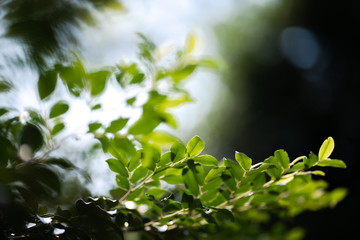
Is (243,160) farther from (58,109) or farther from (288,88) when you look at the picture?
(288,88)

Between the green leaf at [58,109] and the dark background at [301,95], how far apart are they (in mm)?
2434

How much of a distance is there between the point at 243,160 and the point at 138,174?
6.1 inches

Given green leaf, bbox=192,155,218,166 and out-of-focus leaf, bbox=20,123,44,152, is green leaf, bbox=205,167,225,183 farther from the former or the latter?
out-of-focus leaf, bbox=20,123,44,152

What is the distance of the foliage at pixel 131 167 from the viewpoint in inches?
13.9

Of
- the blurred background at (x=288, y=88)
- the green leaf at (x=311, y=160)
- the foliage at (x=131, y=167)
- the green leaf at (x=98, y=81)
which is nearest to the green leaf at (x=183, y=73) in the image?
the foliage at (x=131, y=167)

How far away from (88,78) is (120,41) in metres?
1.08

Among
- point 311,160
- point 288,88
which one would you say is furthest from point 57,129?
point 288,88

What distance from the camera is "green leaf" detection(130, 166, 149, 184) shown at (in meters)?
0.43

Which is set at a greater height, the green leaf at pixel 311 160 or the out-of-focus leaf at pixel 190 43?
the out-of-focus leaf at pixel 190 43

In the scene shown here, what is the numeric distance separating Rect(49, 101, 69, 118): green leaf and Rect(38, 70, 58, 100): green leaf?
0.03 metres

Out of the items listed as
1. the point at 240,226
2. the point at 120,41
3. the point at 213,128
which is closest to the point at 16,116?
the point at 240,226

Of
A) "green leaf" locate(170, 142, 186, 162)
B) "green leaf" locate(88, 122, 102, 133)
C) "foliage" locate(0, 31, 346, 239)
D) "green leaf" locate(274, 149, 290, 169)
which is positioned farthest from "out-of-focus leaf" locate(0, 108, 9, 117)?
"green leaf" locate(274, 149, 290, 169)

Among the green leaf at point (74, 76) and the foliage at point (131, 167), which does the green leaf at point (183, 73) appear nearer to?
the foliage at point (131, 167)

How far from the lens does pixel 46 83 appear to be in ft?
1.33
